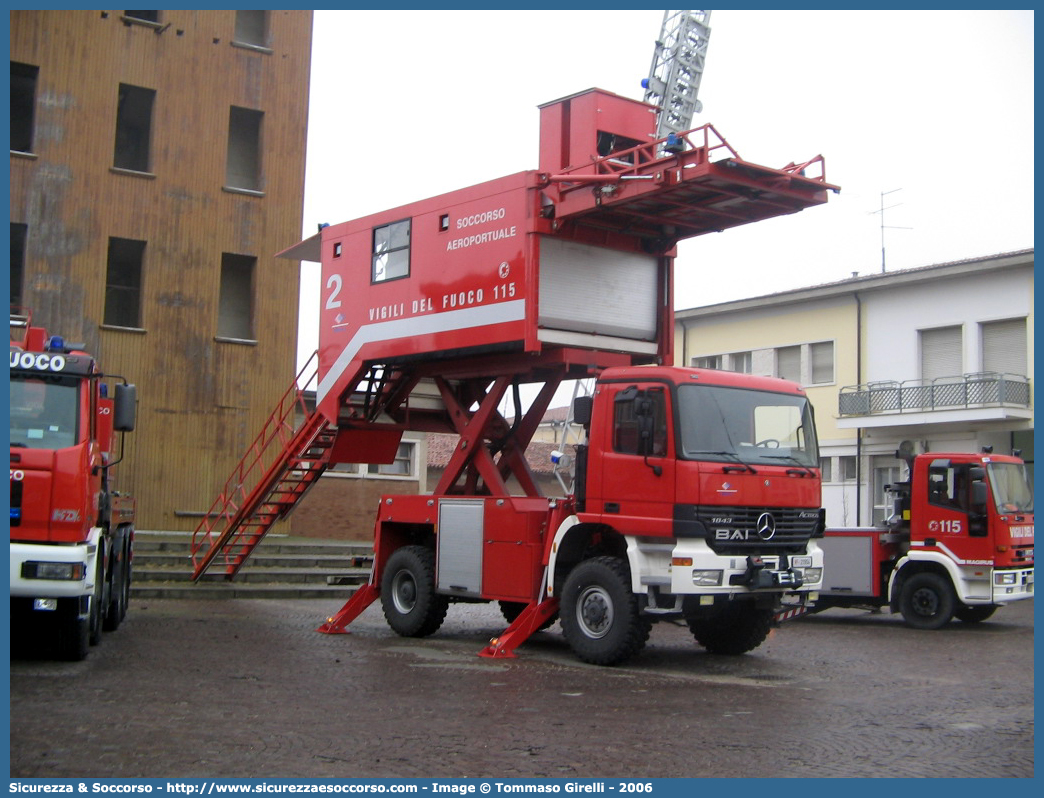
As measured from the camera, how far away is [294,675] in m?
11.4

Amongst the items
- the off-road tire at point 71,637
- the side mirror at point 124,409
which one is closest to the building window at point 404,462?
the side mirror at point 124,409

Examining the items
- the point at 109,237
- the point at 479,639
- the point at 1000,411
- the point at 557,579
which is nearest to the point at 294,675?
the point at 557,579

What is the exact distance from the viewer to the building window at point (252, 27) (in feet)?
91.4

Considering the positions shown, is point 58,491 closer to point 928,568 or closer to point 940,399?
point 928,568

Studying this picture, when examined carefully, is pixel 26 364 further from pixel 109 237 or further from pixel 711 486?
pixel 109 237

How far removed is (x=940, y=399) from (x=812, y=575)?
1935 cm

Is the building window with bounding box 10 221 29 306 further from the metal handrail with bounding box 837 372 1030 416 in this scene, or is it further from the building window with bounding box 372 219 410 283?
the metal handrail with bounding box 837 372 1030 416

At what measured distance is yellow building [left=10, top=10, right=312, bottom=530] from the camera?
2511 centimetres

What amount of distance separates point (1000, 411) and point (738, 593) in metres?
19.5

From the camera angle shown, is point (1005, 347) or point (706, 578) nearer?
point (706, 578)

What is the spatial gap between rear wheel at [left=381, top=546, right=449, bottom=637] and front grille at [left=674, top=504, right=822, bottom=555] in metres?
4.54

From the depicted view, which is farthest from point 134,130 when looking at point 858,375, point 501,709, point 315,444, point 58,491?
point 501,709

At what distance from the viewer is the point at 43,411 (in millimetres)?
11344

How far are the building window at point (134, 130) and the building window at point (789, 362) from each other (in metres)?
18.1
